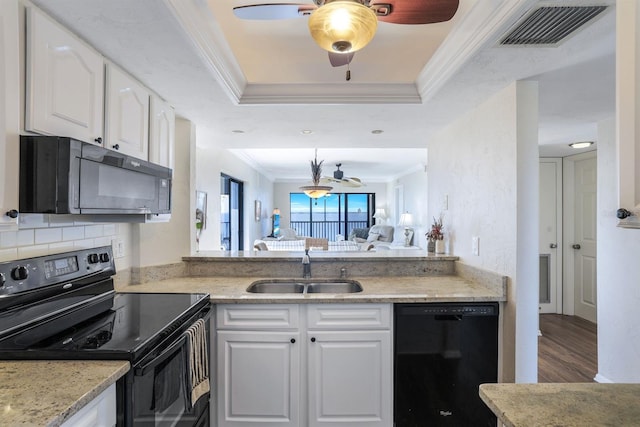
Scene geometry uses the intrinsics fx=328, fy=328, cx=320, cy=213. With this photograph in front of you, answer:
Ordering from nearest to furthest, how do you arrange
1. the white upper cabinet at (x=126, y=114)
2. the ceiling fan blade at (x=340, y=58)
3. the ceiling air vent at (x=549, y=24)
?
the ceiling air vent at (x=549, y=24) < the white upper cabinet at (x=126, y=114) < the ceiling fan blade at (x=340, y=58)

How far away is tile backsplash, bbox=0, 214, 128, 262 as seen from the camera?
1.34 m

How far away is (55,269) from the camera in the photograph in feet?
4.85

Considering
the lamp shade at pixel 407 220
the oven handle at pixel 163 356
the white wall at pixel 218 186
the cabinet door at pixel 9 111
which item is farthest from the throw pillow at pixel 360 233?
the cabinet door at pixel 9 111

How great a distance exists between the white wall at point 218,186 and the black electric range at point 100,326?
44.3 inches

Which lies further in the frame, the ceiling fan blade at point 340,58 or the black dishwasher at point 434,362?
the black dishwasher at point 434,362

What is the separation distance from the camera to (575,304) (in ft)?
14.1

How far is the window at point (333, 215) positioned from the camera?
10.9 meters

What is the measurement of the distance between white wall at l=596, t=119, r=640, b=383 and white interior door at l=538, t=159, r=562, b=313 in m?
1.60

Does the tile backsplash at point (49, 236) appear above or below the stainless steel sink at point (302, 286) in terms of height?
above

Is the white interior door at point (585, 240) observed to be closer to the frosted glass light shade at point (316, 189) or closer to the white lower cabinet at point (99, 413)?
the frosted glass light shade at point (316, 189)

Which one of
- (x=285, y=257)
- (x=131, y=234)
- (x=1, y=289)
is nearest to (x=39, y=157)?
(x=1, y=289)

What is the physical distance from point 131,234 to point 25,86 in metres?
1.32

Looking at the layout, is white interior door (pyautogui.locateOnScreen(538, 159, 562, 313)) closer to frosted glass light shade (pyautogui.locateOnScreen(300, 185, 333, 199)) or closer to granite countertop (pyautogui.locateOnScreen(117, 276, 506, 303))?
granite countertop (pyautogui.locateOnScreen(117, 276, 506, 303))

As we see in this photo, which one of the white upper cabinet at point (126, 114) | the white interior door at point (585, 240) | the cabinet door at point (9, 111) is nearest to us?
the cabinet door at point (9, 111)
